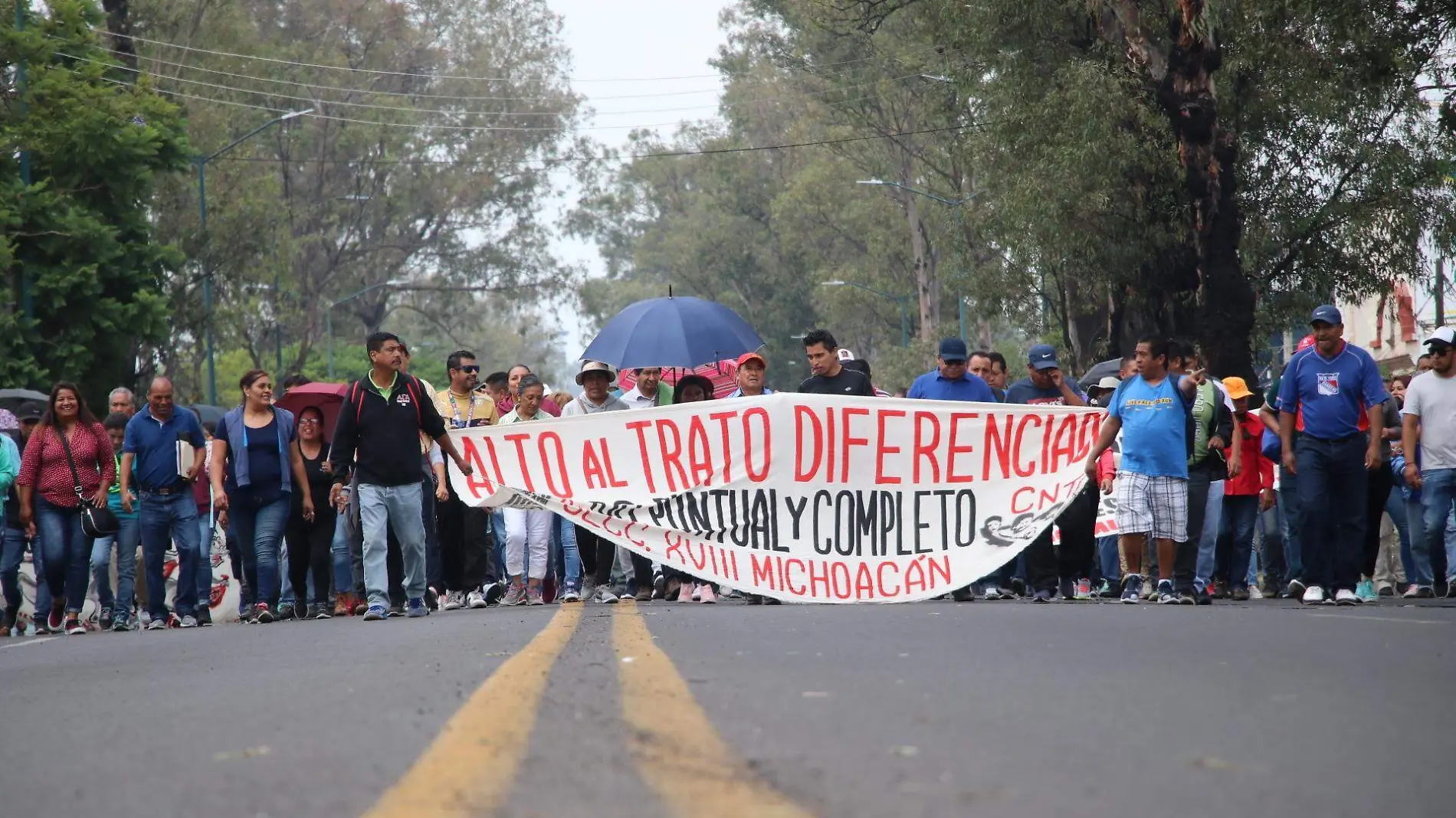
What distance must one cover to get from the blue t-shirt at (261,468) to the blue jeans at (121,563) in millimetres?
1212

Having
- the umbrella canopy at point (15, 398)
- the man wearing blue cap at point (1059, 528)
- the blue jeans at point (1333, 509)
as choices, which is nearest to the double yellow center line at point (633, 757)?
the blue jeans at point (1333, 509)

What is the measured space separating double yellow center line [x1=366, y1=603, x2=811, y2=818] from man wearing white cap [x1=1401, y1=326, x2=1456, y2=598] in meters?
6.96

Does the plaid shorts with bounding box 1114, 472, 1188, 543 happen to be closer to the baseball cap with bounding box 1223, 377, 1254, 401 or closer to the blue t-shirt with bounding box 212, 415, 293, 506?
the baseball cap with bounding box 1223, 377, 1254, 401

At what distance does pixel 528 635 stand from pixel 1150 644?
112 inches

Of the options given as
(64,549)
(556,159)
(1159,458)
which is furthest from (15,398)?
(556,159)

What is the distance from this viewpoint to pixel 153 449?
13.9 m

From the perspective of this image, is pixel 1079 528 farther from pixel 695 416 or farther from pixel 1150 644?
pixel 1150 644

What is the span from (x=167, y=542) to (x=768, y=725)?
9.92 m

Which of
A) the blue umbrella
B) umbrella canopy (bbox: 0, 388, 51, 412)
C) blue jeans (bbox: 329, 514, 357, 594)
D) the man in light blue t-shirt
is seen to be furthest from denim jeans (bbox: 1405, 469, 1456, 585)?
umbrella canopy (bbox: 0, 388, 51, 412)

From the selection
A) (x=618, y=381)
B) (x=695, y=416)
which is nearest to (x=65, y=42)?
(x=618, y=381)

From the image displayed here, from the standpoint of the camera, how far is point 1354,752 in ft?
15.3

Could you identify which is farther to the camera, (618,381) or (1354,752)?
(618,381)

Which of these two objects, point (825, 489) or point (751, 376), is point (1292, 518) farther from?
point (751, 376)

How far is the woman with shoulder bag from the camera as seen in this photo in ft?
44.4
